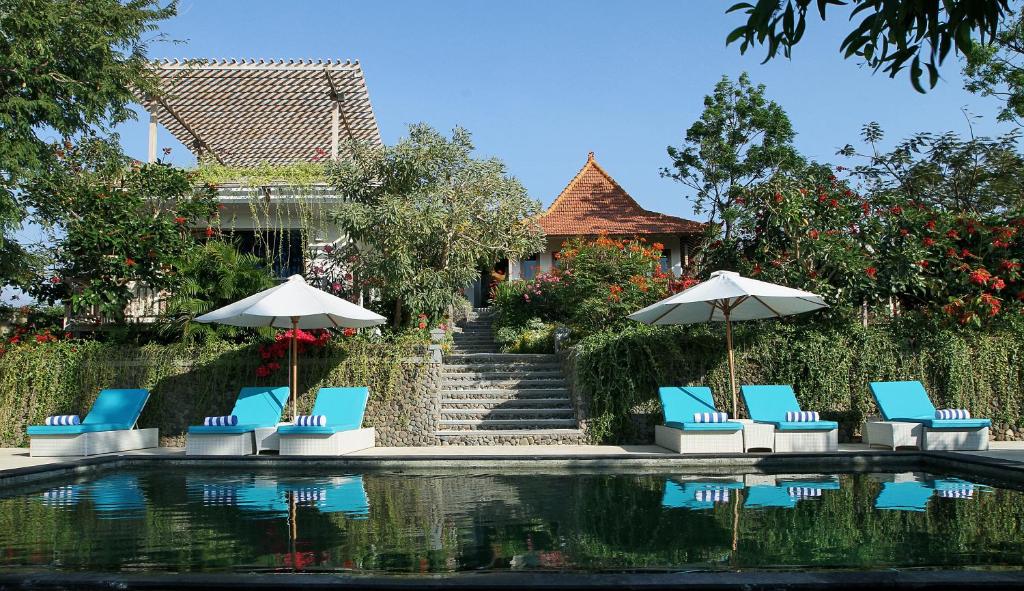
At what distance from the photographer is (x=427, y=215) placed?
12953 millimetres

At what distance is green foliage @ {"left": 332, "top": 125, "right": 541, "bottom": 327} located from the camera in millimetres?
12984

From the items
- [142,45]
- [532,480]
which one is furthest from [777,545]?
[142,45]

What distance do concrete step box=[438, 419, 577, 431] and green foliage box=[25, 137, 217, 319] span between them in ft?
18.3

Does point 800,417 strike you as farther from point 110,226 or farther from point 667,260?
point 667,260

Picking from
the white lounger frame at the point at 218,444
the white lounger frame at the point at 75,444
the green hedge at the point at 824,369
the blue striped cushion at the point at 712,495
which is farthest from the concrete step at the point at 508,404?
the blue striped cushion at the point at 712,495

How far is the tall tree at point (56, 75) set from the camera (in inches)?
432

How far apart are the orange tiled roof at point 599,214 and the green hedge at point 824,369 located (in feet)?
38.4

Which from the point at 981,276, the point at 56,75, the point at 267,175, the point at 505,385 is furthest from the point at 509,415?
the point at 56,75

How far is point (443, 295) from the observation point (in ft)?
44.1

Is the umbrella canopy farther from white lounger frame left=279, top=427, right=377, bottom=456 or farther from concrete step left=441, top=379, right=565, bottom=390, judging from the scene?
concrete step left=441, top=379, right=565, bottom=390

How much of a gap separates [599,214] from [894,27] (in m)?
21.7

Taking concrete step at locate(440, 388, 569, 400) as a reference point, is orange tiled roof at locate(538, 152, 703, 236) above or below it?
above

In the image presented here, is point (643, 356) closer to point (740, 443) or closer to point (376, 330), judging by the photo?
point (740, 443)

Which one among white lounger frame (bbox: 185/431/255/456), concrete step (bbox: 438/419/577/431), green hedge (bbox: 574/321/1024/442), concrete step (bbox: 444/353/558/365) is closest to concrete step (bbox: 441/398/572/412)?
concrete step (bbox: 438/419/577/431)
